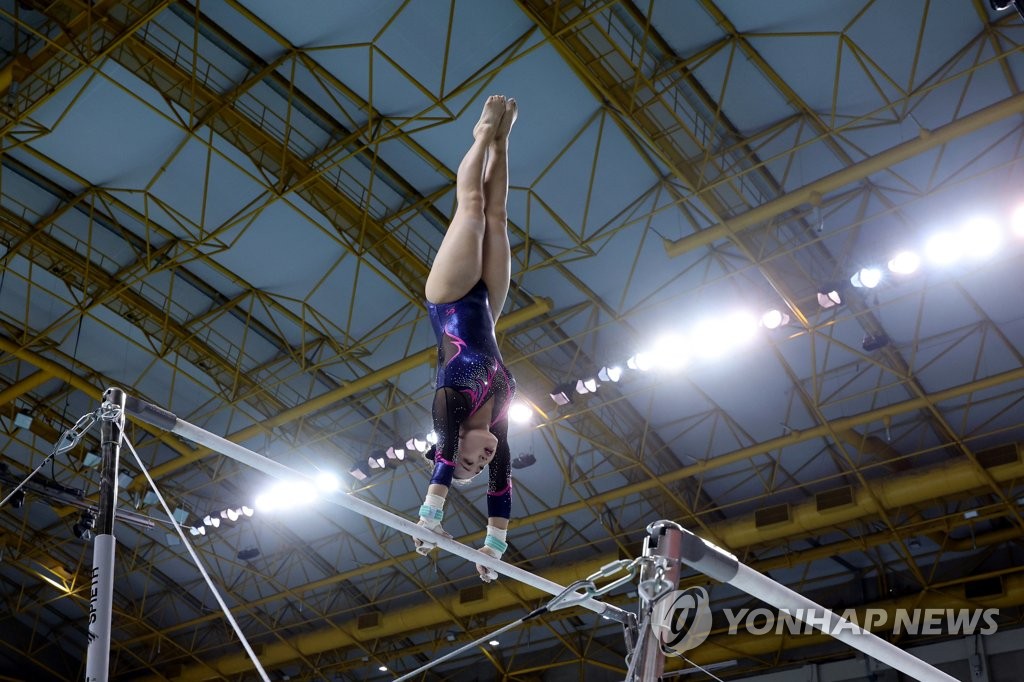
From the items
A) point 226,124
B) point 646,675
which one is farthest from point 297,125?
point 646,675

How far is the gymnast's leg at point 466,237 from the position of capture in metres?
5.71

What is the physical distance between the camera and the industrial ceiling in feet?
45.1

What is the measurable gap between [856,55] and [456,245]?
8948 millimetres

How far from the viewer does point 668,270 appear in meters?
16.4

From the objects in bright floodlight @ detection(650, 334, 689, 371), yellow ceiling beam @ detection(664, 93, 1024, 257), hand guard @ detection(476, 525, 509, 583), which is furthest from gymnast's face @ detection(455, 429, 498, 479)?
bright floodlight @ detection(650, 334, 689, 371)

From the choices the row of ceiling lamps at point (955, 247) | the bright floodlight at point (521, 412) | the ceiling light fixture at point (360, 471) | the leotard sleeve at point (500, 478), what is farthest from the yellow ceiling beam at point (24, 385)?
the leotard sleeve at point (500, 478)

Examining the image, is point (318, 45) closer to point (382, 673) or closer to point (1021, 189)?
point (1021, 189)

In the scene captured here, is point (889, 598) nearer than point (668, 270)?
No

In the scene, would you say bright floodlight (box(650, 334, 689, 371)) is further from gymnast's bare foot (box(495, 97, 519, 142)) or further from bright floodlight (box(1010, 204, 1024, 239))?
gymnast's bare foot (box(495, 97, 519, 142))

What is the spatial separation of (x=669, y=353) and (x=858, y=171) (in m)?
3.96

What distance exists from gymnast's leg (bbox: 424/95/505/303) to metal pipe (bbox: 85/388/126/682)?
183 centimetres

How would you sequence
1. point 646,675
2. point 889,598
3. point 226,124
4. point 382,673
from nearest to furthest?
point 646,675
point 226,124
point 889,598
point 382,673

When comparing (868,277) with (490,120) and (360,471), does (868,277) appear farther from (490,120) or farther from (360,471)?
(360,471)

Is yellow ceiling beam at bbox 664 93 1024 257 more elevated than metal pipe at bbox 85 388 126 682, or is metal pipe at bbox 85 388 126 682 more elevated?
yellow ceiling beam at bbox 664 93 1024 257
